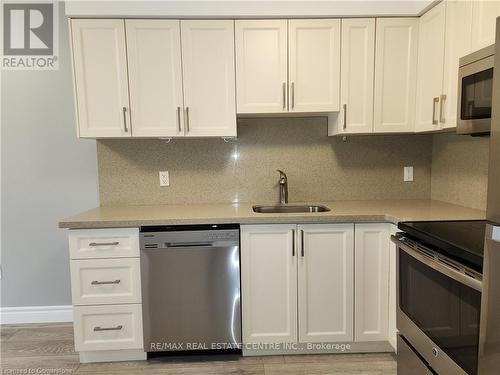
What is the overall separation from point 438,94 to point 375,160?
2.40 ft

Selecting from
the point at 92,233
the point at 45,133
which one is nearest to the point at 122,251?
the point at 92,233

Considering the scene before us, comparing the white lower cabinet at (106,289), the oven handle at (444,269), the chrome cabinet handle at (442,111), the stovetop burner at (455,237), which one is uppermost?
the chrome cabinet handle at (442,111)

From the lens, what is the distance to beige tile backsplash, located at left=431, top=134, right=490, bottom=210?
2084 millimetres

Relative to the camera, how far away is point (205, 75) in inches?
86.6

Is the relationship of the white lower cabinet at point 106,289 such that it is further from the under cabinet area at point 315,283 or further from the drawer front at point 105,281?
the under cabinet area at point 315,283

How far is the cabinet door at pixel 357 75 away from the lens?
2.19 meters

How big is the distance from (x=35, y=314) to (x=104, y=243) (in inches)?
49.9

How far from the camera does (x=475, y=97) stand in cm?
152

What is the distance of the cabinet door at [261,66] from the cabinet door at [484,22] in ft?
3.42

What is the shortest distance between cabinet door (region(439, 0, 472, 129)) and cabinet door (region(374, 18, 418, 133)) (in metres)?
0.31

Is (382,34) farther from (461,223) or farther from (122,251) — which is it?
(122,251)

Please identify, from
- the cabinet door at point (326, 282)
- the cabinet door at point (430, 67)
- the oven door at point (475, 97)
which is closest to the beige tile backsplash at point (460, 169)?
the cabinet door at point (430, 67)

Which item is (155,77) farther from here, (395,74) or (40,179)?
(395,74)

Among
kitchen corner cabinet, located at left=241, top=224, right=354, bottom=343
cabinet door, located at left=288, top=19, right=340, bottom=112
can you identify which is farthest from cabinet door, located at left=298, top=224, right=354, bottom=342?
cabinet door, located at left=288, top=19, right=340, bottom=112
